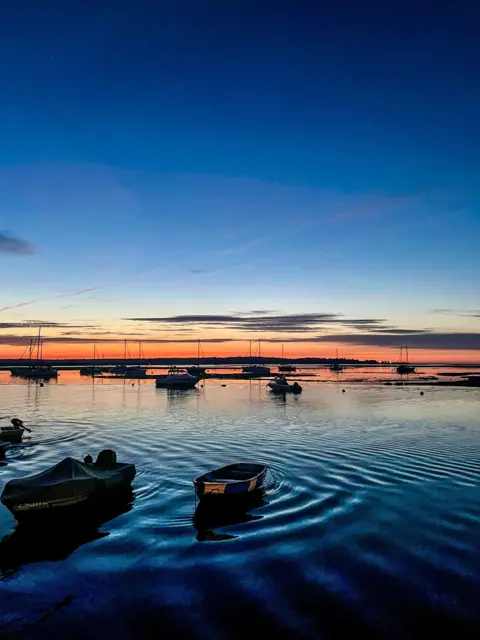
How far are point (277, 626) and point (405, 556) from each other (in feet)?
23.7

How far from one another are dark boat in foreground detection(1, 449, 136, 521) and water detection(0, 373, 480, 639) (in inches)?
48.5

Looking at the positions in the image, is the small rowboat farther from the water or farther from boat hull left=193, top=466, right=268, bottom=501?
the water

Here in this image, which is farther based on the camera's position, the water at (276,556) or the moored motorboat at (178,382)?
the moored motorboat at (178,382)

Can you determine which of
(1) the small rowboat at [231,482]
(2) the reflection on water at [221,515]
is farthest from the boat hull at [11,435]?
(2) the reflection on water at [221,515]

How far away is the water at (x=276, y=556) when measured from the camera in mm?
14164

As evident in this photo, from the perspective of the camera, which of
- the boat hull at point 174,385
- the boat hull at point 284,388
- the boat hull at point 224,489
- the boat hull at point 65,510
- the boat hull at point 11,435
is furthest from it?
the boat hull at point 174,385

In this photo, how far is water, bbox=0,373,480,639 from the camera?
46.5 ft

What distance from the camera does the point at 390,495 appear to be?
26.6 m

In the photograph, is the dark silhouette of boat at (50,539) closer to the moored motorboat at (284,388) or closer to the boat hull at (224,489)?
the boat hull at (224,489)

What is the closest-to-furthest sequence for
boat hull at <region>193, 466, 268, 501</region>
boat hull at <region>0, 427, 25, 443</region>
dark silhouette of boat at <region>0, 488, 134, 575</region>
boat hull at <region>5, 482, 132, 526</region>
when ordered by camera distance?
dark silhouette of boat at <region>0, 488, 134, 575</region>, boat hull at <region>5, 482, 132, 526</region>, boat hull at <region>193, 466, 268, 501</region>, boat hull at <region>0, 427, 25, 443</region>

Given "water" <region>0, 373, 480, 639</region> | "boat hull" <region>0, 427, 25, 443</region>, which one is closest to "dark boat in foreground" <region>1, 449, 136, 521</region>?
"water" <region>0, 373, 480, 639</region>

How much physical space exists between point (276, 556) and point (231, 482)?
5862 millimetres

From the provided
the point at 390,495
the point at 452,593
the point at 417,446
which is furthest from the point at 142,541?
the point at 417,446

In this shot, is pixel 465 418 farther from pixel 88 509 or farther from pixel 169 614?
pixel 169 614
